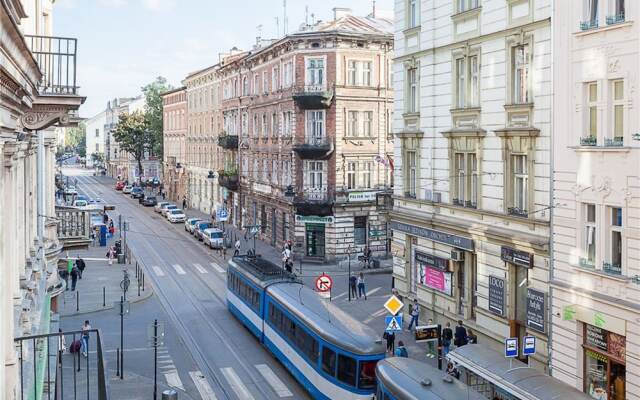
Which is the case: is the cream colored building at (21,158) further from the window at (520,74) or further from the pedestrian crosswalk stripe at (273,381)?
the window at (520,74)

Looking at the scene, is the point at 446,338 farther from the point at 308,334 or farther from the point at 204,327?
the point at 204,327

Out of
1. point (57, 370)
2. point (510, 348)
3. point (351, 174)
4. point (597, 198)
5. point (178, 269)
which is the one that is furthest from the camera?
point (351, 174)

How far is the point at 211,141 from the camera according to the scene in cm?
7588

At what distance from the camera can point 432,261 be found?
29.0m

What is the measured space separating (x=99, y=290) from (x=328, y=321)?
21658 millimetres

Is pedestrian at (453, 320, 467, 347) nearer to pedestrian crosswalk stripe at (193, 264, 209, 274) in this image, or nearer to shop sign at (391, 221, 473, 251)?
shop sign at (391, 221, 473, 251)

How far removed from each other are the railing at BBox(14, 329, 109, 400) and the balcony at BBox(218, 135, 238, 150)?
3662 centimetres

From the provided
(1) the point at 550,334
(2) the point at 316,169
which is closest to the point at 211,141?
(2) the point at 316,169

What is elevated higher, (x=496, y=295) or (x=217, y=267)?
(x=496, y=295)

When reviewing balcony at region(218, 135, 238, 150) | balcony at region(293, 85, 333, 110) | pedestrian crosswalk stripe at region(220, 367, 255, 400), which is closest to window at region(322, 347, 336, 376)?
pedestrian crosswalk stripe at region(220, 367, 255, 400)

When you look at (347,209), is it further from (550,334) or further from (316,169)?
(550,334)

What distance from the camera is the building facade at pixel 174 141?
91562mm

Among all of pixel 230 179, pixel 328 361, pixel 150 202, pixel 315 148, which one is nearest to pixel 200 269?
pixel 315 148

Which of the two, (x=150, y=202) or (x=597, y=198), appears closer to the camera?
(x=597, y=198)
